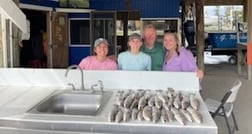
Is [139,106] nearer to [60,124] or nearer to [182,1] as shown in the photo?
[60,124]

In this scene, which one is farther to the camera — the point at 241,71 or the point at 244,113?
the point at 241,71

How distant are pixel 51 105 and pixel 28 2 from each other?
6.24 m

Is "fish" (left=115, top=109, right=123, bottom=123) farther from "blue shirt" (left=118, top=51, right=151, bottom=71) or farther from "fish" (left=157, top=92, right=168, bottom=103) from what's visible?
"blue shirt" (left=118, top=51, right=151, bottom=71)

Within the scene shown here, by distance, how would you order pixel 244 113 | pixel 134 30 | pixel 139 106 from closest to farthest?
pixel 139 106, pixel 244 113, pixel 134 30

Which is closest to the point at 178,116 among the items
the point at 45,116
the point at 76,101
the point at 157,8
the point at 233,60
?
the point at 45,116

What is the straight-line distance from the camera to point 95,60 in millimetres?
3537

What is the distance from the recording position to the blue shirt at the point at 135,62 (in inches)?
133

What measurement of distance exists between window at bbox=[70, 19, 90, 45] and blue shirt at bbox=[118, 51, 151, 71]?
7888 mm

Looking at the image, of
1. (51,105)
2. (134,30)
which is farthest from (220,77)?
(51,105)

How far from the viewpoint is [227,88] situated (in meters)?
7.80

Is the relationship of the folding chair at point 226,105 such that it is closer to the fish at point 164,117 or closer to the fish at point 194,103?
the fish at point 194,103

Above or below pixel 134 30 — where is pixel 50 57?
below

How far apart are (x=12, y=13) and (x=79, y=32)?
25.5ft

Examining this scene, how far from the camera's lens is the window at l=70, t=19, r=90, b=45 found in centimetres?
1121
